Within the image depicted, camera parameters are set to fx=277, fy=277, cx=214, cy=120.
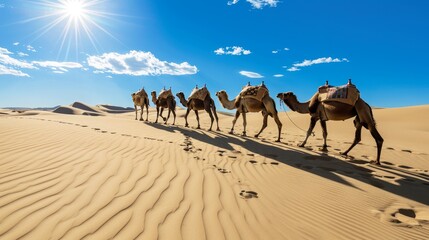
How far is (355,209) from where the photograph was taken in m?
4.11

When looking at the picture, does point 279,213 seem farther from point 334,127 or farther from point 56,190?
point 334,127

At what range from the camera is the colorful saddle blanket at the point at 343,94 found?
8164mm

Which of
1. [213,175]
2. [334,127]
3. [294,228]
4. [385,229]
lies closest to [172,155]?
[213,175]

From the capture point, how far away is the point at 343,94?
8.32 metres

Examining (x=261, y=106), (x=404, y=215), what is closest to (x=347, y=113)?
(x=261, y=106)

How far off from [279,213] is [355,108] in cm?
588

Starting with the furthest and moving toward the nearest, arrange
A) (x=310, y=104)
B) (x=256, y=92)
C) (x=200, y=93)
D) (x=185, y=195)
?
(x=200, y=93), (x=256, y=92), (x=310, y=104), (x=185, y=195)

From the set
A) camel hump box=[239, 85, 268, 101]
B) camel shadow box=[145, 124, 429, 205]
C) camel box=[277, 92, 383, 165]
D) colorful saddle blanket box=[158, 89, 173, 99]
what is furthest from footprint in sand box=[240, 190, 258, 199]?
colorful saddle blanket box=[158, 89, 173, 99]

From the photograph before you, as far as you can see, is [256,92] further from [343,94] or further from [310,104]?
[343,94]

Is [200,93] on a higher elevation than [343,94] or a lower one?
higher

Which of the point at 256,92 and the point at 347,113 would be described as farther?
the point at 256,92

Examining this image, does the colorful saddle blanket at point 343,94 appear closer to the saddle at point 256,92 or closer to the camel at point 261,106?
the camel at point 261,106

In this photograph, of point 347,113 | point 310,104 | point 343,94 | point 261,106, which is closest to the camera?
point 343,94

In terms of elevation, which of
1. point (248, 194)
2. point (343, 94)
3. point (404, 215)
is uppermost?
point (343, 94)
